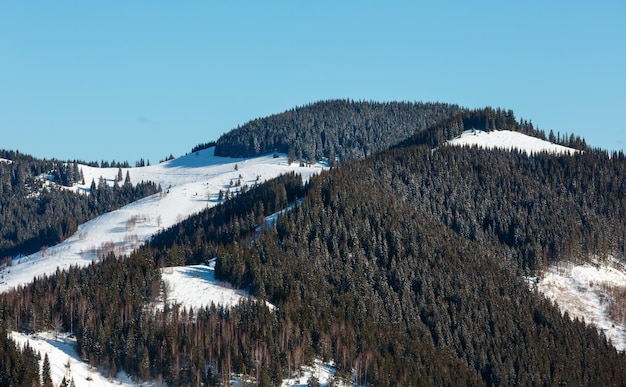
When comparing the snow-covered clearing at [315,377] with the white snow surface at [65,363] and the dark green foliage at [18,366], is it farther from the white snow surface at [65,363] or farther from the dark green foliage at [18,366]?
the dark green foliage at [18,366]

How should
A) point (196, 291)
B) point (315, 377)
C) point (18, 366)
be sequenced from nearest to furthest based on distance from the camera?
point (18, 366) → point (315, 377) → point (196, 291)

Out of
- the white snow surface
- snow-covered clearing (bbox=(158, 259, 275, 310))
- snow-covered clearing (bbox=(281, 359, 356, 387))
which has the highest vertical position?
snow-covered clearing (bbox=(158, 259, 275, 310))

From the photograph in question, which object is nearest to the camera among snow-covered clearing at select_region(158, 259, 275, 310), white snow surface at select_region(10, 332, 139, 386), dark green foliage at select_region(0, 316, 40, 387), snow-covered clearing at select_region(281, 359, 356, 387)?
dark green foliage at select_region(0, 316, 40, 387)

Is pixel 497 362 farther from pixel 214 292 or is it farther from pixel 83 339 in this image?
pixel 83 339

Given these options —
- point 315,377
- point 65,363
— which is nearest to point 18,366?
point 65,363

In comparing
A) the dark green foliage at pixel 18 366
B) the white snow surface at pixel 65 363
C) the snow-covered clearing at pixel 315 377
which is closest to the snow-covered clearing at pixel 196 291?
the snow-covered clearing at pixel 315 377

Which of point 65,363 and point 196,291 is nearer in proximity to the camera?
point 65,363

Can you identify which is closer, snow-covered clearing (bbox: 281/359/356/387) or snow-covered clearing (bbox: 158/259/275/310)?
snow-covered clearing (bbox: 281/359/356/387)

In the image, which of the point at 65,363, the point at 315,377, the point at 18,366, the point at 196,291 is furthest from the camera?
the point at 196,291

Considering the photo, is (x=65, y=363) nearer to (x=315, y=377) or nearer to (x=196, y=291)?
(x=315, y=377)

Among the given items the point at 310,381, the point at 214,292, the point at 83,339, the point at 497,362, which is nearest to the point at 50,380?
the point at 83,339

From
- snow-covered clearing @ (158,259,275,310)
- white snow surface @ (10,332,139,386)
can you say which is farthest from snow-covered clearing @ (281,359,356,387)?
white snow surface @ (10,332,139,386)

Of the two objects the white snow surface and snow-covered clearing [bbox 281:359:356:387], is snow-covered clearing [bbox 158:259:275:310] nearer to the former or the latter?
snow-covered clearing [bbox 281:359:356:387]

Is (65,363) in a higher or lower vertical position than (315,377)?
higher
